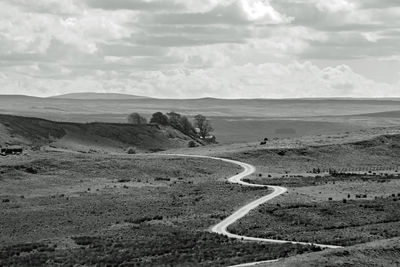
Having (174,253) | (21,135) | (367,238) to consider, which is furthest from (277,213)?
(21,135)

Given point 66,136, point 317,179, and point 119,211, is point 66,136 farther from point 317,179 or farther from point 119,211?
point 119,211

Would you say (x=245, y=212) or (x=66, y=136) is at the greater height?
(x=245, y=212)

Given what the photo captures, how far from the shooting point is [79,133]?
643 feet

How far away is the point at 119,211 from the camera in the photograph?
89.3 metres

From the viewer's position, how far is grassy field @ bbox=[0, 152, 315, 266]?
64812mm

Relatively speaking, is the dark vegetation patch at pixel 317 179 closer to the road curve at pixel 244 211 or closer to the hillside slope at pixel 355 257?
the road curve at pixel 244 211

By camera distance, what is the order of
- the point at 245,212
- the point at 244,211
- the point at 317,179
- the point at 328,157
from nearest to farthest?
1. the point at 245,212
2. the point at 244,211
3. the point at 317,179
4. the point at 328,157

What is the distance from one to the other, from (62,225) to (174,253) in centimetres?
1924

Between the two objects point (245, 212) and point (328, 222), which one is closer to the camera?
point (328, 222)

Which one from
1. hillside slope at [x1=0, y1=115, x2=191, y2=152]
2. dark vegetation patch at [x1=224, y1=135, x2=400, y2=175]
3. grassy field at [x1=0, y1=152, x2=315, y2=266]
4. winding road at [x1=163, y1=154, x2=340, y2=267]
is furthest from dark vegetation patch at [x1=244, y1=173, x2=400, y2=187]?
hillside slope at [x1=0, y1=115, x2=191, y2=152]

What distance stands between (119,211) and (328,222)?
816 inches

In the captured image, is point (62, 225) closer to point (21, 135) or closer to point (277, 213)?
point (277, 213)

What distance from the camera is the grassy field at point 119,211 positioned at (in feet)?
213

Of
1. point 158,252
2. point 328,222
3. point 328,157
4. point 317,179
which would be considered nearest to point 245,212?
point 328,222
